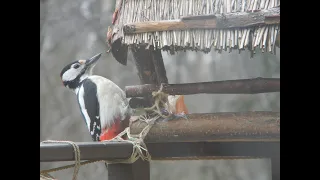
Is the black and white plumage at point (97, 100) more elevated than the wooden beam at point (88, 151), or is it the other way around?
the black and white plumage at point (97, 100)

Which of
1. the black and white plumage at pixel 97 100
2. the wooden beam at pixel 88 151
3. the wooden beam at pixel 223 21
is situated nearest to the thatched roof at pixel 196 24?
the wooden beam at pixel 223 21

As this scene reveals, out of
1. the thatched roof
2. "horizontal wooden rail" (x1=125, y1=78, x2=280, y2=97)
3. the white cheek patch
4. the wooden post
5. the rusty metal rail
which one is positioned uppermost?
the thatched roof

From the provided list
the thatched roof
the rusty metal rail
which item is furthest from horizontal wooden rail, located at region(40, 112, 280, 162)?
the thatched roof

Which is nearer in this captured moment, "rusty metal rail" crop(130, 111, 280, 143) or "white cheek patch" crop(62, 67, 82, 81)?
"rusty metal rail" crop(130, 111, 280, 143)

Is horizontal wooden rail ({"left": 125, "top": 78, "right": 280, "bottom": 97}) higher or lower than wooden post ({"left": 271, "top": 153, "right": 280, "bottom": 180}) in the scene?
higher

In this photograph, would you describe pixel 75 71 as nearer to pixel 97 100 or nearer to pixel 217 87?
pixel 97 100

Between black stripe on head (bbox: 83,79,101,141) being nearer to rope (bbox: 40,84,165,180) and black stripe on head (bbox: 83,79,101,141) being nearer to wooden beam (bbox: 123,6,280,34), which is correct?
rope (bbox: 40,84,165,180)

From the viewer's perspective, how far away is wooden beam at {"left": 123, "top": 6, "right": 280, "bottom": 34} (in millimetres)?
835

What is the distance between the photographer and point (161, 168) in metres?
0.92

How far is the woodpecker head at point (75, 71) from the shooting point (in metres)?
0.96

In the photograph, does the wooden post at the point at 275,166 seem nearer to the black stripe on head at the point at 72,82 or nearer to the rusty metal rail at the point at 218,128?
the rusty metal rail at the point at 218,128

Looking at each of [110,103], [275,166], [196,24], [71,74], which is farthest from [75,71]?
[275,166]

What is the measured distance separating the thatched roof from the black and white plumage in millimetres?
108
